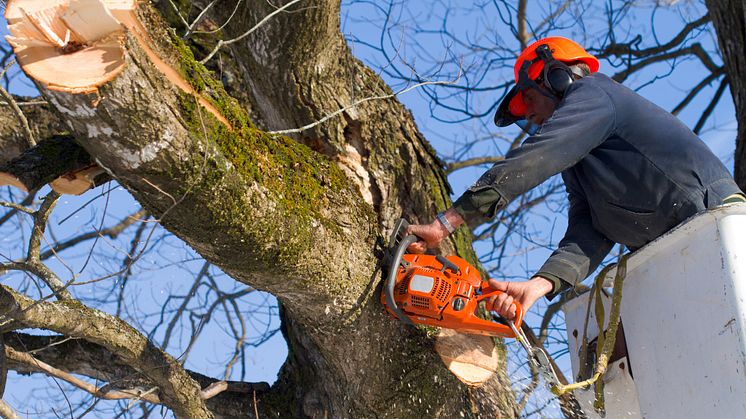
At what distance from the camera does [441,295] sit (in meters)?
2.78

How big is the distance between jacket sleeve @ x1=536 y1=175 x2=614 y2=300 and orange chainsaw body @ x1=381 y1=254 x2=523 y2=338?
0.27m

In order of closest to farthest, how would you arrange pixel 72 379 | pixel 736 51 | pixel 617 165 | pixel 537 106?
pixel 617 165 → pixel 72 379 → pixel 537 106 → pixel 736 51

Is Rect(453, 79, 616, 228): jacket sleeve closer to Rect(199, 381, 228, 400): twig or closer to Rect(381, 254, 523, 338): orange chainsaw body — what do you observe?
Rect(381, 254, 523, 338): orange chainsaw body

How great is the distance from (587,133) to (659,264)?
0.54 m

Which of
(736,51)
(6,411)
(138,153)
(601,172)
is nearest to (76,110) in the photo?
(138,153)

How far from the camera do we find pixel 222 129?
2.19m

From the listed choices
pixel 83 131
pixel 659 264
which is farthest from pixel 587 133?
pixel 83 131

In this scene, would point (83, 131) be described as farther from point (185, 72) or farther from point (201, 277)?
point (201, 277)

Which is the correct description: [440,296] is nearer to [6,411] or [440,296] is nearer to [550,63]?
[550,63]

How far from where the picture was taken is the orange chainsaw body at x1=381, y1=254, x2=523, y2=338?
276cm

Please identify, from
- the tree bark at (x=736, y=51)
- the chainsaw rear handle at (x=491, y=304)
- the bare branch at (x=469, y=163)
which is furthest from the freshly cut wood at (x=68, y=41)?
the bare branch at (x=469, y=163)

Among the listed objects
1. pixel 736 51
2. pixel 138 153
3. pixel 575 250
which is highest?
pixel 736 51

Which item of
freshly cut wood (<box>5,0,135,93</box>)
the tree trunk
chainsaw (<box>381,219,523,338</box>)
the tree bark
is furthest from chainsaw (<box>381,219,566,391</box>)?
the tree bark

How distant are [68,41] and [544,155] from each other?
162 cm
